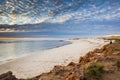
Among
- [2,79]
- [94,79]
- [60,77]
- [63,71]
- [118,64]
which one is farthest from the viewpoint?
[118,64]

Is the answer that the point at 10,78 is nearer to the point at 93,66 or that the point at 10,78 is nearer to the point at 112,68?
the point at 93,66

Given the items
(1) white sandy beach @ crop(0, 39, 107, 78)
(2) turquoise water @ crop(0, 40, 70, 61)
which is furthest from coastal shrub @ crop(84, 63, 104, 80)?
(2) turquoise water @ crop(0, 40, 70, 61)

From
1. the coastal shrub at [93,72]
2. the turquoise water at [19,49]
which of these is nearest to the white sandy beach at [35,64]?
the turquoise water at [19,49]

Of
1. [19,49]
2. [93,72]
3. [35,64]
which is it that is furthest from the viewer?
[19,49]

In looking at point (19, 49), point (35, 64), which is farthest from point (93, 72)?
point (19, 49)

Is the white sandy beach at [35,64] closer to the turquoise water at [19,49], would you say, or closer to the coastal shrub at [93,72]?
the turquoise water at [19,49]

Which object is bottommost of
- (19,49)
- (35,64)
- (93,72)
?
(19,49)

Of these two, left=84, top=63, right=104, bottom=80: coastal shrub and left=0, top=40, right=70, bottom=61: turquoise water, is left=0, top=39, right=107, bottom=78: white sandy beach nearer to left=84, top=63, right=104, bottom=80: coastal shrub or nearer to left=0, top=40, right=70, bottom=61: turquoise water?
left=0, top=40, right=70, bottom=61: turquoise water

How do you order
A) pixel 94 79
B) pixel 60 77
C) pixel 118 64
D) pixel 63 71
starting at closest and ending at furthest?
pixel 94 79, pixel 60 77, pixel 63 71, pixel 118 64

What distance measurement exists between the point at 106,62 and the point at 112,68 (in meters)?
1.45

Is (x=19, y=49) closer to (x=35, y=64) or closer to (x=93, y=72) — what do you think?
(x=35, y=64)

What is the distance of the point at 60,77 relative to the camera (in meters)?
10.8

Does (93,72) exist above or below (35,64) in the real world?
above

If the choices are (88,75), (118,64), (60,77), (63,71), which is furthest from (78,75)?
(118,64)
